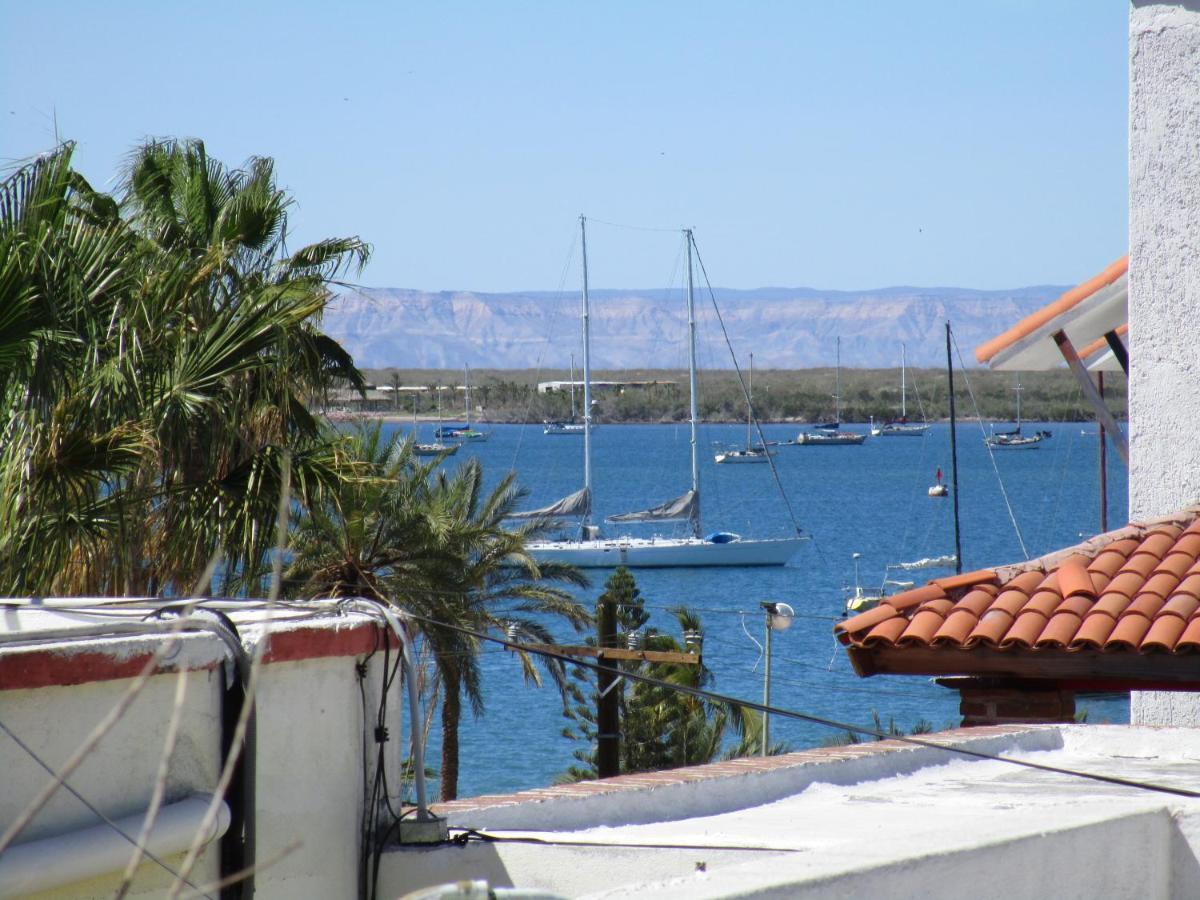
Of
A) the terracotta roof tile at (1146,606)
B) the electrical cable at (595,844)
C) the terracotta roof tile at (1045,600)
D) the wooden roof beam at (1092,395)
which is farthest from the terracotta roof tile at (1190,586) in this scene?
the electrical cable at (595,844)

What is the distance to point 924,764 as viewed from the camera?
274 inches

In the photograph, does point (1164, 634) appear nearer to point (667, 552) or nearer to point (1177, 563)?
point (1177, 563)

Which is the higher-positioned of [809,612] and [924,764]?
[924,764]

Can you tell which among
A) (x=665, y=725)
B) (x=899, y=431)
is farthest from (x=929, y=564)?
(x=899, y=431)

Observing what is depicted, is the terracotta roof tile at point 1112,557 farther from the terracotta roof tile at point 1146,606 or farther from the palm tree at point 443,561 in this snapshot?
the palm tree at point 443,561

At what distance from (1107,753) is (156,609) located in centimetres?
468

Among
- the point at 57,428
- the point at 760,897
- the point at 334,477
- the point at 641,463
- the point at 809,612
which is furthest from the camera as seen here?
the point at 641,463

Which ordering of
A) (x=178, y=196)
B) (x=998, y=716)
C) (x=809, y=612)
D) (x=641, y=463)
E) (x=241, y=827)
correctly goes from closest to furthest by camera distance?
(x=241, y=827)
(x=998, y=716)
(x=178, y=196)
(x=809, y=612)
(x=641, y=463)

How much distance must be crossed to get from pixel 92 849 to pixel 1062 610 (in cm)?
564

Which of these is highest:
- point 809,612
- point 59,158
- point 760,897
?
point 59,158

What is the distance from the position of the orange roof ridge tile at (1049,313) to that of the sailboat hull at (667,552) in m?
53.6

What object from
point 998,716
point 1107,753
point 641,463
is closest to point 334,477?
point 998,716

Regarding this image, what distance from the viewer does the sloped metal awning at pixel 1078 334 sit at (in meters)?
10.0

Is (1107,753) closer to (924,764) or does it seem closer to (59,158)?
(924,764)
